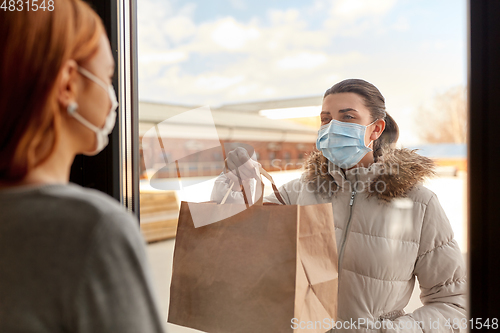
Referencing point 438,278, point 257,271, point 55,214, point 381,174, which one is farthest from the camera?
point 381,174

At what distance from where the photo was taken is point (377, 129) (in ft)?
3.88

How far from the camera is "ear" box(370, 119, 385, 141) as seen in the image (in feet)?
3.82

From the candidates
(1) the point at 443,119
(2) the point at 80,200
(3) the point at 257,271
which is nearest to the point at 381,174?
(1) the point at 443,119

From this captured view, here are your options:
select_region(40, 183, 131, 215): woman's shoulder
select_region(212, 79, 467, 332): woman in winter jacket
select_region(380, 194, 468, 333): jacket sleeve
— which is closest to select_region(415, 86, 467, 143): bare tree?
select_region(212, 79, 467, 332): woman in winter jacket

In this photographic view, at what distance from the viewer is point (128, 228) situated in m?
0.46

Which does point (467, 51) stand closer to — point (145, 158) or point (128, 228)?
point (128, 228)

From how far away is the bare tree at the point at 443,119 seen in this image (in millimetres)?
837

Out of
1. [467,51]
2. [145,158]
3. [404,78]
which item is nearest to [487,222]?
[467,51]

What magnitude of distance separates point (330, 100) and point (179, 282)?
73 cm

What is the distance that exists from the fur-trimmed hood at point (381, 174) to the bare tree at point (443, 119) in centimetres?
12

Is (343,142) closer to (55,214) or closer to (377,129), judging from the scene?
(377,129)

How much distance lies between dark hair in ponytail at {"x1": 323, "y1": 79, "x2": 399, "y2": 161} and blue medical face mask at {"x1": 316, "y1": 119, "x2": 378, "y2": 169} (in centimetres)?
7

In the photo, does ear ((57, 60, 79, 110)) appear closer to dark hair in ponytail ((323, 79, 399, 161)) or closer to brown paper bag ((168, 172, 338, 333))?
brown paper bag ((168, 172, 338, 333))

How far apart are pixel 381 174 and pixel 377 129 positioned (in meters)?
0.16
